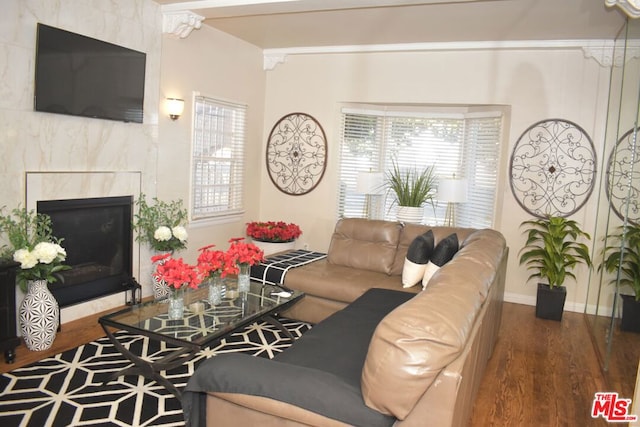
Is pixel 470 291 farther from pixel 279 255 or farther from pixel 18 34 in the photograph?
pixel 18 34

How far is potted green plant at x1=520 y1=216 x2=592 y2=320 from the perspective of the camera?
4859 millimetres

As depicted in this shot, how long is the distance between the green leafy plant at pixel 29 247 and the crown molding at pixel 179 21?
212cm

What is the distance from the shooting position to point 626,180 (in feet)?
11.9

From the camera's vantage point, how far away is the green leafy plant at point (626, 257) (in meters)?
3.29

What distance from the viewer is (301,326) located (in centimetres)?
420

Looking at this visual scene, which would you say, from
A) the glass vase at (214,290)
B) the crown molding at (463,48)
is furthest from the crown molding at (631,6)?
the glass vase at (214,290)

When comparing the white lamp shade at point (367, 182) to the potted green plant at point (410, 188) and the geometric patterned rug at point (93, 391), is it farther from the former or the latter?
the geometric patterned rug at point (93, 391)

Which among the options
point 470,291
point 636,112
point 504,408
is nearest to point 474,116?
point 636,112

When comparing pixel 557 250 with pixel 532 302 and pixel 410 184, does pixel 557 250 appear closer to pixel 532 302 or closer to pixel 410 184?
pixel 532 302

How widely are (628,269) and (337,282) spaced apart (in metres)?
2.08

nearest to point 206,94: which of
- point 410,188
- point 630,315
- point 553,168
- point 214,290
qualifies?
point 410,188

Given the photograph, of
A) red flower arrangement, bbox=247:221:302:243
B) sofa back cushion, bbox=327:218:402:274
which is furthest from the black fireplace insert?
sofa back cushion, bbox=327:218:402:274

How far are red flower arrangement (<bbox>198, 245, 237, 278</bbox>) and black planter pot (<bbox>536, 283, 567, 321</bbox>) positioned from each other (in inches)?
126

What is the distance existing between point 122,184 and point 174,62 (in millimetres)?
1348
